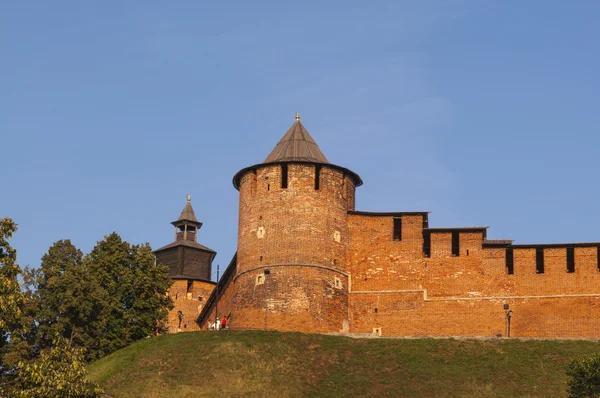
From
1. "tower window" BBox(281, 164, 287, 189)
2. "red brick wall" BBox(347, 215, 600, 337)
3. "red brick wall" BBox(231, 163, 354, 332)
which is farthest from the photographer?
"tower window" BBox(281, 164, 287, 189)

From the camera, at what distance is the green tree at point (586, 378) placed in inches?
1634

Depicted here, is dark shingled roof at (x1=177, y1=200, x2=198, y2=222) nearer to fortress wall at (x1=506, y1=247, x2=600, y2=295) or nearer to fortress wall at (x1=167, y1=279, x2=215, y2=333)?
fortress wall at (x1=167, y1=279, x2=215, y2=333)

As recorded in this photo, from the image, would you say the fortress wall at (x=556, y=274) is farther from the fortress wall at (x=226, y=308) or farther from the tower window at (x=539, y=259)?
the fortress wall at (x=226, y=308)

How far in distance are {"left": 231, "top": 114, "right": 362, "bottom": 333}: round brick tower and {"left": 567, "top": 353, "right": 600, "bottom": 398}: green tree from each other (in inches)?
675

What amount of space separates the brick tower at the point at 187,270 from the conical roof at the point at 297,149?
16213 millimetres

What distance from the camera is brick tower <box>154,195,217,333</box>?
76188 mm

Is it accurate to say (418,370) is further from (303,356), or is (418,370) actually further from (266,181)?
(266,181)

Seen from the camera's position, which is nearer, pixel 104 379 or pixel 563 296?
pixel 104 379

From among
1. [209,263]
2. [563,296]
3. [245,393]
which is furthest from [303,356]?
[209,263]

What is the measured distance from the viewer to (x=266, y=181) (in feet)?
197

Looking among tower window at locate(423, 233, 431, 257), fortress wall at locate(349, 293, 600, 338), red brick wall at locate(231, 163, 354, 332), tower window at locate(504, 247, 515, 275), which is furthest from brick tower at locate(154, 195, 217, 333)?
tower window at locate(504, 247, 515, 275)

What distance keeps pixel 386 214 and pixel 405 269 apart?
10.6 feet

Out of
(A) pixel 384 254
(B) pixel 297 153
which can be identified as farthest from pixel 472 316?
(B) pixel 297 153

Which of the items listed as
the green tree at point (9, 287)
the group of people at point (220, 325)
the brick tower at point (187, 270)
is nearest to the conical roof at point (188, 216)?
the brick tower at point (187, 270)
